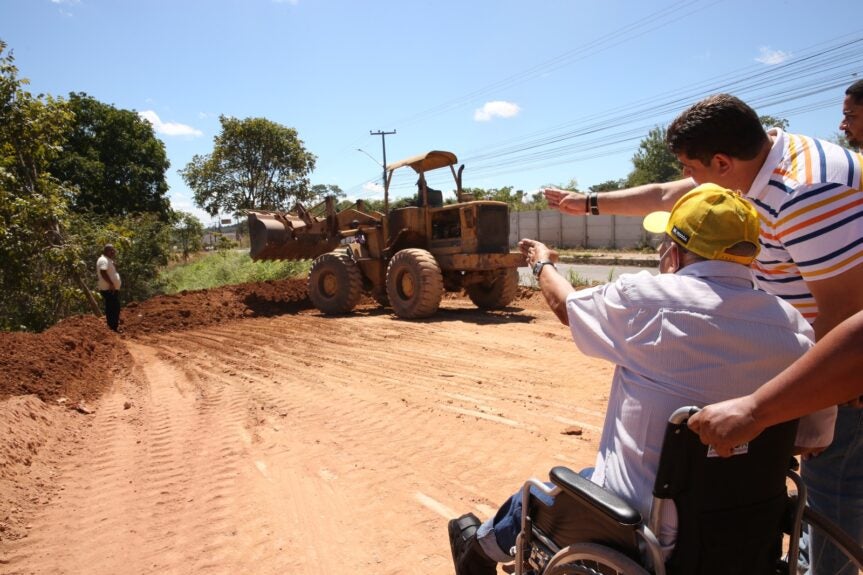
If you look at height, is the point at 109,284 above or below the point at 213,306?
above

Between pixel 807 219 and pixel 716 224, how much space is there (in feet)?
1.07

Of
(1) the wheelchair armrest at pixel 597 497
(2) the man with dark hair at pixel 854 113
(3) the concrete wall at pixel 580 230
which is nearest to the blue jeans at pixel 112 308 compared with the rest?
(1) the wheelchair armrest at pixel 597 497

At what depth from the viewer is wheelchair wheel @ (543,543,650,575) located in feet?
5.22

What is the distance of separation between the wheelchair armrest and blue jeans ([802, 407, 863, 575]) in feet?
2.73

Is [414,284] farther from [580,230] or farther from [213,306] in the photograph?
[580,230]

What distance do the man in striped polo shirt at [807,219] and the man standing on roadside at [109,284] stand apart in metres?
10.4

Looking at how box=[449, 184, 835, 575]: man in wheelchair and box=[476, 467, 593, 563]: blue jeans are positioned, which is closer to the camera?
box=[449, 184, 835, 575]: man in wheelchair

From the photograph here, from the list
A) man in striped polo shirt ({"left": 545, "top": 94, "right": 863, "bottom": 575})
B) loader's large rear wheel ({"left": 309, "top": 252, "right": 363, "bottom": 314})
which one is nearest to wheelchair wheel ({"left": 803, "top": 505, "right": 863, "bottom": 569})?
man in striped polo shirt ({"left": 545, "top": 94, "right": 863, "bottom": 575})

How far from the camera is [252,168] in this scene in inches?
1188

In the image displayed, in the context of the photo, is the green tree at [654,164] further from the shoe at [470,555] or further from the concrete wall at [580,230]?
the shoe at [470,555]

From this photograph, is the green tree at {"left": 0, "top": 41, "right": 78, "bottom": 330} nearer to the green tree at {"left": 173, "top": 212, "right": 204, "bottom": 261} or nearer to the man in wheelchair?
the man in wheelchair

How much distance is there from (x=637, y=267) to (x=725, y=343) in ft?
64.2

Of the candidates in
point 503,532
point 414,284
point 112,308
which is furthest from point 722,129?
point 112,308

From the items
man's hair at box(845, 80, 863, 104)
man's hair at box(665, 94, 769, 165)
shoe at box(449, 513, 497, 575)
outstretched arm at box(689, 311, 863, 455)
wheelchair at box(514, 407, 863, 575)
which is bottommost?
shoe at box(449, 513, 497, 575)
